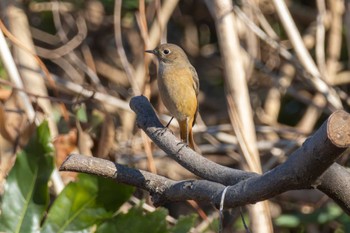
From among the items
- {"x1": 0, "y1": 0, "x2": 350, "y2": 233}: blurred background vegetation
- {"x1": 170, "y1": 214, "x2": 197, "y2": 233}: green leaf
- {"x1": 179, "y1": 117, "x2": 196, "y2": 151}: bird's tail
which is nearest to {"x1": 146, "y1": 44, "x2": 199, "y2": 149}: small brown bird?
{"x1": 179, "y1": 117, "x2": 196, "y2": 151}: bird's tail

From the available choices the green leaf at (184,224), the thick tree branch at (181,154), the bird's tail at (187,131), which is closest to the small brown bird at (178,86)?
the bird's tail at (187,131)

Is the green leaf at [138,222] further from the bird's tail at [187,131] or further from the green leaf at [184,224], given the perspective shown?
the bird's tail at [187,131]

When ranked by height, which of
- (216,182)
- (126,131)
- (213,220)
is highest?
(216,182)

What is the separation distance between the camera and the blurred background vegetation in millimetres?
3594

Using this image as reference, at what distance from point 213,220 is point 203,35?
135 cm

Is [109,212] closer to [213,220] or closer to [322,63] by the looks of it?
[213,220]

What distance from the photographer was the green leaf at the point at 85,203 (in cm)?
260

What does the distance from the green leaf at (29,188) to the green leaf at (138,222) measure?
0.76 feet

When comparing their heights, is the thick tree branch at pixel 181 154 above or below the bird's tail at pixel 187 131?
above

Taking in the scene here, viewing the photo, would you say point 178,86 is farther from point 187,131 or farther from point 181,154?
point 181,154

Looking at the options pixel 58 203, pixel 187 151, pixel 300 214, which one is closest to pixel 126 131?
pixel 300 214

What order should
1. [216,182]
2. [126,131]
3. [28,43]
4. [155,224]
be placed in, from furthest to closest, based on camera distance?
[126,131], [28,43], [155,224], [216,182]

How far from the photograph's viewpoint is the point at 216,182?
A: 1.87m

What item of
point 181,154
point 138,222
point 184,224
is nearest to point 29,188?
point 138,222
